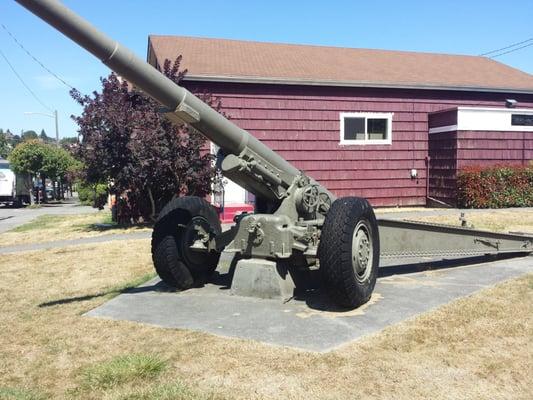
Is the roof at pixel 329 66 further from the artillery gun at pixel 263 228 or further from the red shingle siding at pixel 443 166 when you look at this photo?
the artillery gun at pixel 263 228

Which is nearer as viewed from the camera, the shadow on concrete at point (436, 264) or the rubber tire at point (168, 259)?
the rubber tire at point (168, 259)

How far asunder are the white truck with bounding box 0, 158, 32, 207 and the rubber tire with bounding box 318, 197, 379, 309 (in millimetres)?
27402

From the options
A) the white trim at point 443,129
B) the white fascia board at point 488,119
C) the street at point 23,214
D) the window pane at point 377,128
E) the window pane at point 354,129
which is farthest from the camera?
the street at point 23,214

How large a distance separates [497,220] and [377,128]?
5063 millimetres

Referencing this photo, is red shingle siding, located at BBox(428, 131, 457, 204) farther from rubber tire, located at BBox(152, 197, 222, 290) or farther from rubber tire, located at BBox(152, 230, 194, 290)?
rubber tire, located at BBox(152, 230, 194, 290)

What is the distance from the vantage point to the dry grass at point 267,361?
3.22 metres

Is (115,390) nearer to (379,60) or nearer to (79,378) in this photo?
(79,378)

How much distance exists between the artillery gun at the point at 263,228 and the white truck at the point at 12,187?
25.8m

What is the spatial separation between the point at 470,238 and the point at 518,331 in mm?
2833

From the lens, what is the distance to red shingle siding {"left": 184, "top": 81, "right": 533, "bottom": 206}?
14327 millimetres

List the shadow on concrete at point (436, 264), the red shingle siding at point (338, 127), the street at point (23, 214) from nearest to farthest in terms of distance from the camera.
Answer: the shadow on concrete at point (436, 264), the red shingle siding at point (338, 127), the street at point (23, 214)

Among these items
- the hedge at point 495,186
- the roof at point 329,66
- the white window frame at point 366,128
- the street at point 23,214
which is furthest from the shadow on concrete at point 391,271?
the street at point 23,214

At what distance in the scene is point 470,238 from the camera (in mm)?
6922

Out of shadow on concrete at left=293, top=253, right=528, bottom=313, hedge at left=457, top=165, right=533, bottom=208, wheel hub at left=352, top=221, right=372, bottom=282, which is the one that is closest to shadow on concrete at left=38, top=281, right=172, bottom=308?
shadow on concrete at left=293, top=253, right=528, bottom=313
